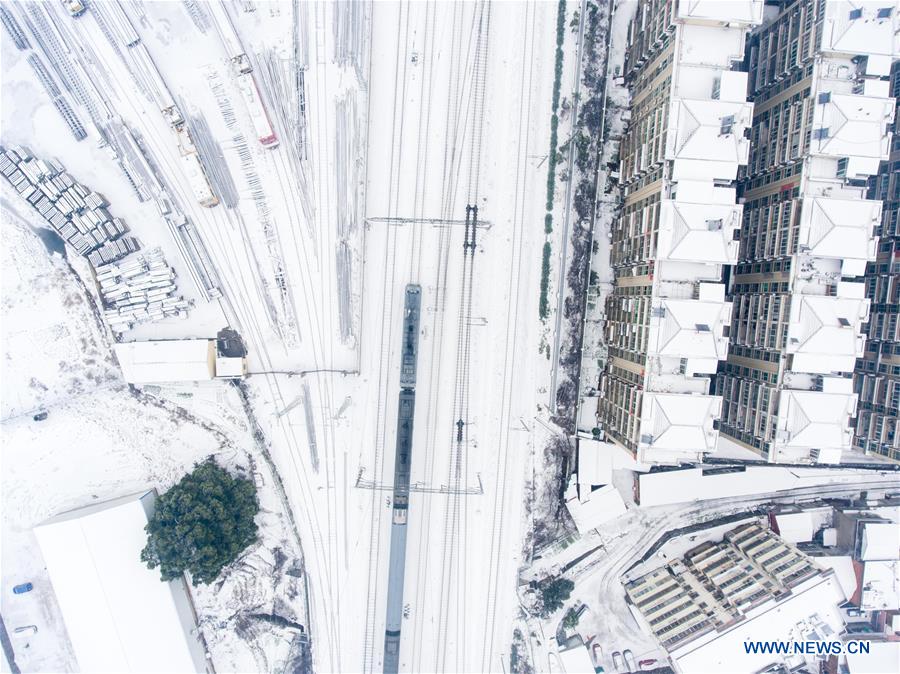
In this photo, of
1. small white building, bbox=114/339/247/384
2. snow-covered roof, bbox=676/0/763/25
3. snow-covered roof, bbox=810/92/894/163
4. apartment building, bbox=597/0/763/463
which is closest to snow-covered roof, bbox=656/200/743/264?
apartment building, bbox=597/0/763/463

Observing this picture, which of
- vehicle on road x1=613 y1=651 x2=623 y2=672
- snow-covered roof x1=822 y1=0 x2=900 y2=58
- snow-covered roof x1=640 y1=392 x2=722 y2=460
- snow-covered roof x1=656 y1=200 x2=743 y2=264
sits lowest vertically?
vehicle on road x1=613 y1=651 x2=623 y2=672

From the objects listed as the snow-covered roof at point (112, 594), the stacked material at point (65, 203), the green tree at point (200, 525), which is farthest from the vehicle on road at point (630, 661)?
the stacked material at point (65, 203)

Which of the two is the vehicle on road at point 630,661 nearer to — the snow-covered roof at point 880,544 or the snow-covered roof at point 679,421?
the snow-covered roof at point 880,544

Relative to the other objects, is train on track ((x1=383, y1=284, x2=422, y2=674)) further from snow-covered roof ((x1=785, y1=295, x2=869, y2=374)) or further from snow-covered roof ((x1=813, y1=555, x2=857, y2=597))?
snow-covered roof ((x1=813, y1=555, x2=857, y2=597))

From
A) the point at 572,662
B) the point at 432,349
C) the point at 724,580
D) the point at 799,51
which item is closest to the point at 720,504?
the point at 724,580

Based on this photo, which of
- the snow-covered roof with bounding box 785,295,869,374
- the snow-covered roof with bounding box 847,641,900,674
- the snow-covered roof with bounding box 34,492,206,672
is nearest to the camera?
the snow-covered roof with bounding box 785,295,869,374

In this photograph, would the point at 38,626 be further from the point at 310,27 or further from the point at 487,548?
the point at 310,27
